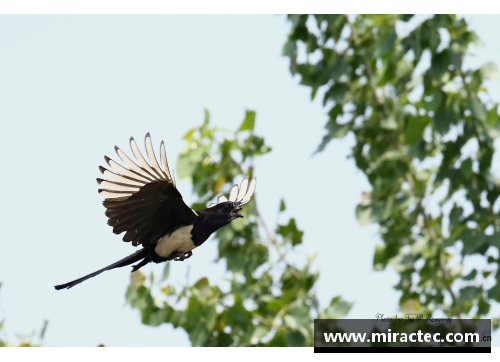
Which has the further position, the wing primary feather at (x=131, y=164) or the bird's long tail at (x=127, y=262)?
the wing primary feather at (x=131, y=164)

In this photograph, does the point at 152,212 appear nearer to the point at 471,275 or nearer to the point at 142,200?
the point at 142,200

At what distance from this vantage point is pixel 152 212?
2.24 metres

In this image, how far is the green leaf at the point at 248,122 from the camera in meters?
2.33

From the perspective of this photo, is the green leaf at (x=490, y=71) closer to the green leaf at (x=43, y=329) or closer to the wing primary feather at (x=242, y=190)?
the wing primary feather at (x=242, y=190)

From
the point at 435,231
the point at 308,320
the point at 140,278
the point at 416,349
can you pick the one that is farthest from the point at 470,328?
the point at 140,278

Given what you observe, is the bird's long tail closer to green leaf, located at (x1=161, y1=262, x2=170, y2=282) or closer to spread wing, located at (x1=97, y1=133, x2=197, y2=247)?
spread wing, located at (x1=97, y1=133, x2=197, y2=247)

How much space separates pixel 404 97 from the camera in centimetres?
624

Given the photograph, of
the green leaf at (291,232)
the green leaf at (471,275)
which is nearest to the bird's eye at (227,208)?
the green leaf at (291,232)

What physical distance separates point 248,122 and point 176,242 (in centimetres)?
50

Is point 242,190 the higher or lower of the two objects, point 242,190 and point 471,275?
the lower

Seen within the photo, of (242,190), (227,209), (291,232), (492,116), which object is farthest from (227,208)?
(492,116)

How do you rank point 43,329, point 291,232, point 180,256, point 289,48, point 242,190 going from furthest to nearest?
A: point 289,48
point 291,232
point 43,329
point 242,190
point 180,256

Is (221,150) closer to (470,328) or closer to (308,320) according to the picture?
(308,320)

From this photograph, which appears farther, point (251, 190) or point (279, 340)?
point (279, 340)
